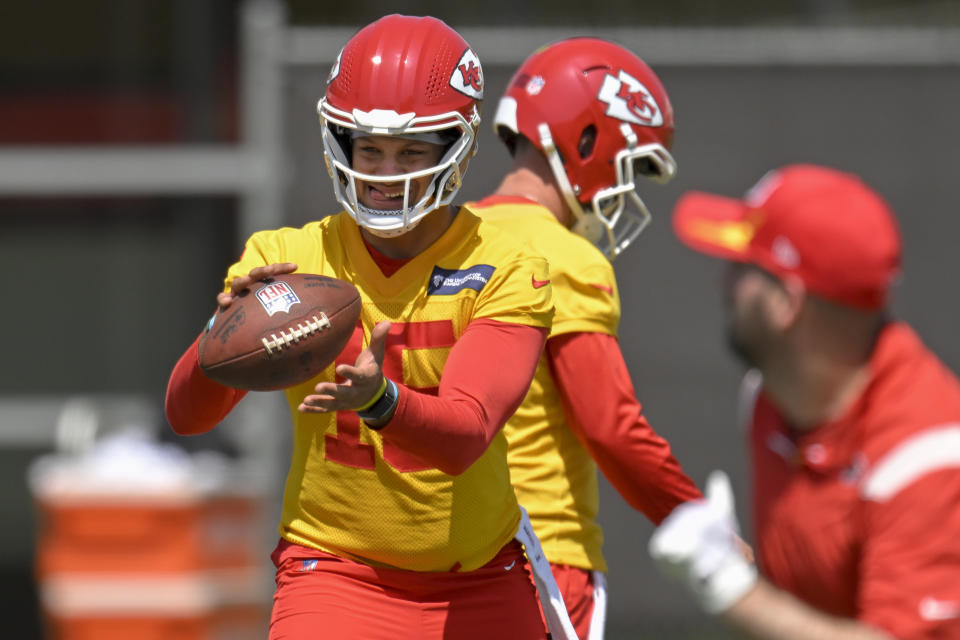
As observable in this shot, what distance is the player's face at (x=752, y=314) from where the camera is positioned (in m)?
2.63

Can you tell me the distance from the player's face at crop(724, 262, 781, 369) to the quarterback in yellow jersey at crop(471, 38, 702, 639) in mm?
923

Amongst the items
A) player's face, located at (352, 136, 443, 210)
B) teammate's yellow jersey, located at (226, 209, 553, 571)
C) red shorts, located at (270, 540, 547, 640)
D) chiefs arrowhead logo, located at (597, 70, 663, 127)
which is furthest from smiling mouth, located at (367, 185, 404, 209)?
chiefs arrowhead logo, located at (597, 70, 663, 127)

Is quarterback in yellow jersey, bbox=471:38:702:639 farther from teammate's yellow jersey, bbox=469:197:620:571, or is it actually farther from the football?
the football

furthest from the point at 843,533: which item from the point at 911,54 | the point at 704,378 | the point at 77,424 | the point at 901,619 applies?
the point at 77,424

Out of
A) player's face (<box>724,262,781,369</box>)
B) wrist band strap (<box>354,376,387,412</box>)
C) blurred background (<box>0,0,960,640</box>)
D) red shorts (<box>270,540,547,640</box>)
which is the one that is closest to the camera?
player's face (<box>724,262,781,369</box>)

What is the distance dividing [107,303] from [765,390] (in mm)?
5774

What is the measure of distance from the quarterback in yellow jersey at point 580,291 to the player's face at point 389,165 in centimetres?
52

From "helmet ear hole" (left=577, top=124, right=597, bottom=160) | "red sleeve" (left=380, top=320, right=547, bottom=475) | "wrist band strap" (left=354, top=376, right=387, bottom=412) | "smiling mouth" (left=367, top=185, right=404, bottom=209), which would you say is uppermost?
"smiling mouth" (left=367, top=185, right=404, bottom=209)

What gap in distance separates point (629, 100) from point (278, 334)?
150cm

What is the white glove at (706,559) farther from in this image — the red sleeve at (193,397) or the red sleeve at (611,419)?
the red sleeve at (193,397)

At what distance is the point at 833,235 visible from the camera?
2559 millimetres

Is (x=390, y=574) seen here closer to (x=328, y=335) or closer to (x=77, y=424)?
(x=328, y=335)

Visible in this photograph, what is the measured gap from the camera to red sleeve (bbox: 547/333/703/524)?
11.7 feet

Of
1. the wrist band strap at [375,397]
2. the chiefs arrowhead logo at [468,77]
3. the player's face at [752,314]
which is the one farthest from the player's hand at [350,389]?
the chiefs arrowhead logo at [468,77]
